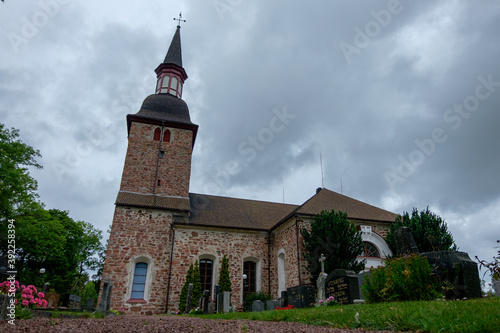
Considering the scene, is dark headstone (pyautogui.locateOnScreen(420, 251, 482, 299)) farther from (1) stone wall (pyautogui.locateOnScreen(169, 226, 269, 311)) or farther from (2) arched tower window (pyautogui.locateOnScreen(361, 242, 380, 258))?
(1) stone wall (pyautogui.locateOnScreen(169, 226, 269, 311))

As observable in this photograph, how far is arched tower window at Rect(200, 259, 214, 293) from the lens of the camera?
16.5m

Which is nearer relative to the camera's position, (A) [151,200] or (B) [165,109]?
(A) [151,200]

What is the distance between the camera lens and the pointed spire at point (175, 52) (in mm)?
24277

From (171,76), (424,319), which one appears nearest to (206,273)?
A: (424,319)

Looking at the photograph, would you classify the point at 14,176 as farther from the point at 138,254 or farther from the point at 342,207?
the point at 342,207

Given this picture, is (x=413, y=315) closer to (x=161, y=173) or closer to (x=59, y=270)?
(x=161, y=173)

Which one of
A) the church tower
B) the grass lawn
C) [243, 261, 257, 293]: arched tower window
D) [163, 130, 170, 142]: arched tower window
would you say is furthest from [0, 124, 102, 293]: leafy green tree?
the grass lawn

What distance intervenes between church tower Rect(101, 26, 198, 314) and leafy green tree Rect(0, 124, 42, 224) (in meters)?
5.83

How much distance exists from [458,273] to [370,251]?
9.43m

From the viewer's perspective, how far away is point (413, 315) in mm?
4383

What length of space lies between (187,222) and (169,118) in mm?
7491

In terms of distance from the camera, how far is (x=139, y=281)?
15.8 metres

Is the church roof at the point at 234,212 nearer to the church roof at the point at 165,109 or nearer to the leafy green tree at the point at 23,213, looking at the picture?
the church roof at the point at 165,109

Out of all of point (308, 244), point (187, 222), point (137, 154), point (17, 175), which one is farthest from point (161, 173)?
point (308, 244)
